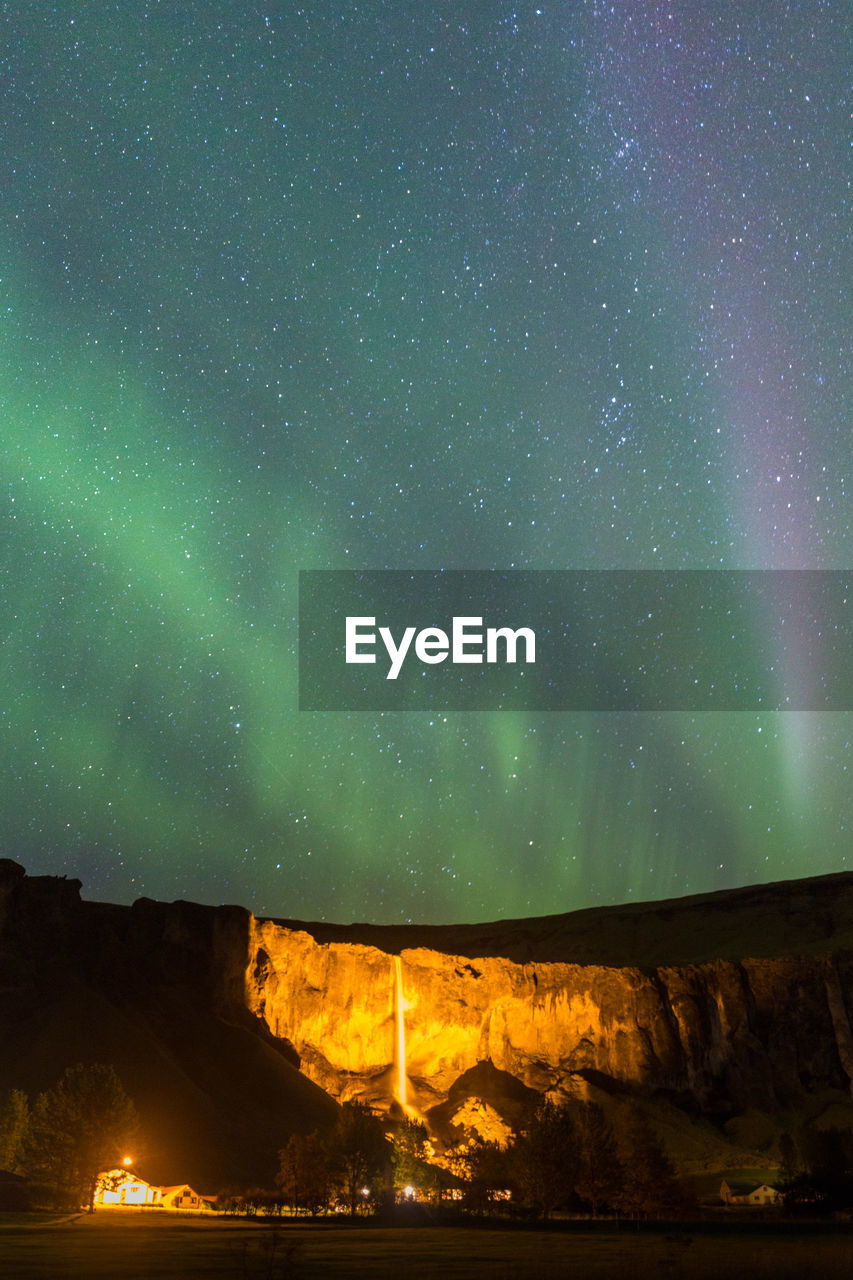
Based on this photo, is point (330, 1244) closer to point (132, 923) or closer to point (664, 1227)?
point (664, 1227)

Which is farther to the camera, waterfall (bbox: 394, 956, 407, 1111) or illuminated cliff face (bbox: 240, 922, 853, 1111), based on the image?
waterfall (bbox: 394, 956, 407, 1111)

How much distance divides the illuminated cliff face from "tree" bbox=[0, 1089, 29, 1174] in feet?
171

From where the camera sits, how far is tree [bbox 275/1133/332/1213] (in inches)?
2948

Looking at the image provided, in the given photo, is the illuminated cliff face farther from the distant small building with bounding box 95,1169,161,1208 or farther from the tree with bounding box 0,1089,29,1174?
the distant small building with bounding box 95,1169,161,1208

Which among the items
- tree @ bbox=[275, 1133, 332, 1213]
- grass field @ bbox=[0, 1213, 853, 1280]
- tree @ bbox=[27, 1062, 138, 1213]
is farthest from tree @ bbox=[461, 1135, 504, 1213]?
tree @ bbox=[27, 1062, 138, 1213]

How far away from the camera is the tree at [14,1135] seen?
3034 inches

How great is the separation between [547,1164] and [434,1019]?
70.8 meters

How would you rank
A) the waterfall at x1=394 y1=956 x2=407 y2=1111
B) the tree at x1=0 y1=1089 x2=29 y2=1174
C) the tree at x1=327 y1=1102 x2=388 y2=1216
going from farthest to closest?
the waterfall at x1=394 y1=956 x2=407 y2=1111
the tree at x1=327 y1=1102 x2=388 y2=1216
the tree at x1=0 y1=1089 x2=29 y2=1174

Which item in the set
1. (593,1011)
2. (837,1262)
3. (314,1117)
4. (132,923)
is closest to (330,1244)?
(837,1262)

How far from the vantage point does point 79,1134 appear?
72.7 meters

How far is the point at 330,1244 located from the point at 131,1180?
33014mm

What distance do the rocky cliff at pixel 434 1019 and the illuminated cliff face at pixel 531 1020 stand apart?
0.19 metres

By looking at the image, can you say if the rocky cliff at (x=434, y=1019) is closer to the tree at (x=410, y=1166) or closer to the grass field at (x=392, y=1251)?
the tree at (x=410, y=1166)

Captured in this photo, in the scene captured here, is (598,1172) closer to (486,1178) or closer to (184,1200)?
(486,1178)
